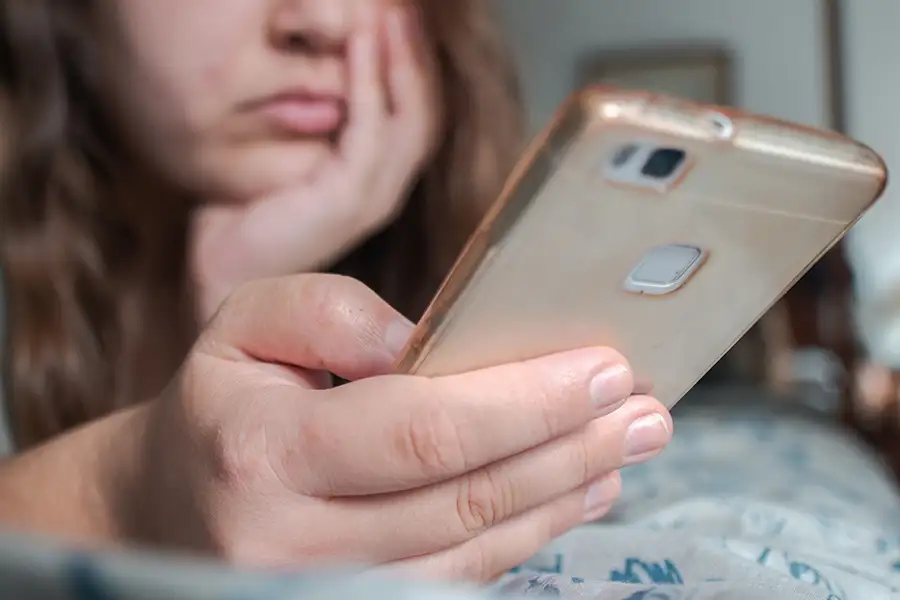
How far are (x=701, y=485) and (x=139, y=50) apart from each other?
1.94 feet

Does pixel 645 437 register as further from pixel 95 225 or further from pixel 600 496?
pixel 95 225

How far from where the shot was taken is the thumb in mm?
262

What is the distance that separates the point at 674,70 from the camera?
2.10m

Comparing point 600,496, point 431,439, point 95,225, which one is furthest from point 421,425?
point 95,225

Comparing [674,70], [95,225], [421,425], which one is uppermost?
[421,425]

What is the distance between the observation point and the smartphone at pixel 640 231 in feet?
0.63

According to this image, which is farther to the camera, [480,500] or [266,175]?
[266,175]

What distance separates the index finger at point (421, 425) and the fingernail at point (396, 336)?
0.03 meters

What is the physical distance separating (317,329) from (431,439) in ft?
0.20

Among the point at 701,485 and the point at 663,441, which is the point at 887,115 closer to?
the point at 701,485

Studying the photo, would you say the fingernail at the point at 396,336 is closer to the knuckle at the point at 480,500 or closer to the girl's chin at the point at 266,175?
the knuckle at the point at 480,500

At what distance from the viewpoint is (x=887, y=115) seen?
185 centimetres

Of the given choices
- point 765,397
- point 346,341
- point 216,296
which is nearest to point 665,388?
point 346,341

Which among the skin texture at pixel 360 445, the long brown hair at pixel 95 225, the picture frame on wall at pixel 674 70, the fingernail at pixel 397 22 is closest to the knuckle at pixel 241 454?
the skin texture at pixel 360 445
